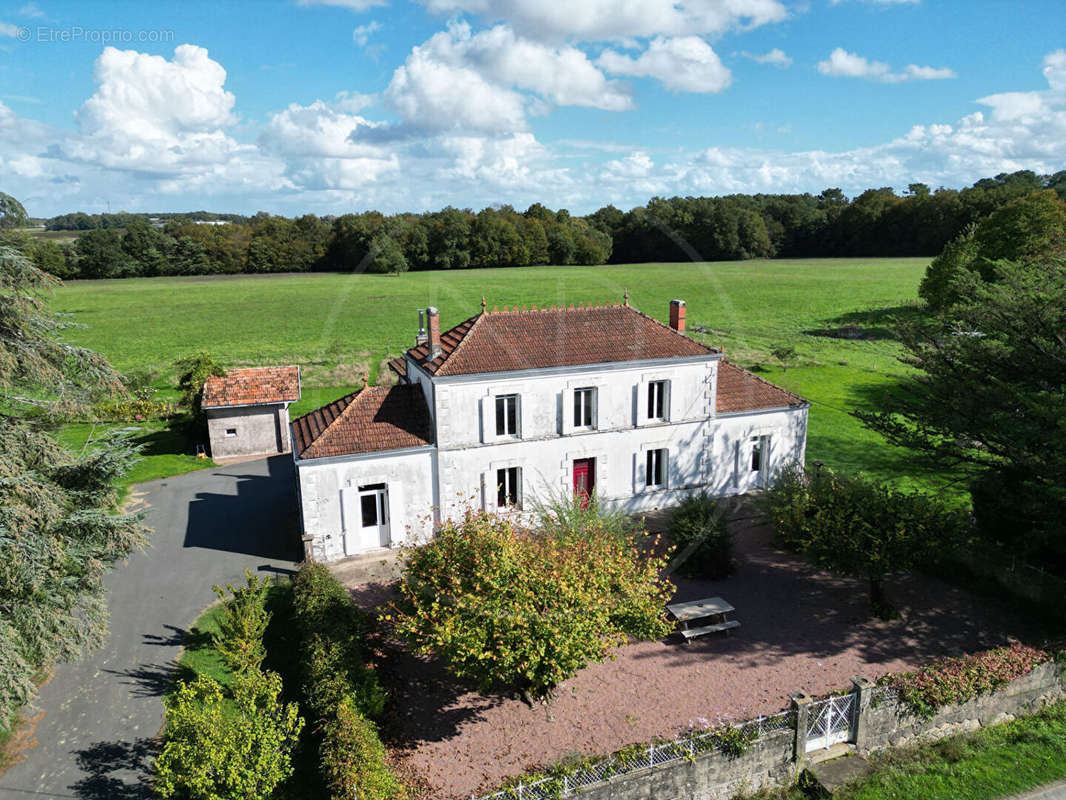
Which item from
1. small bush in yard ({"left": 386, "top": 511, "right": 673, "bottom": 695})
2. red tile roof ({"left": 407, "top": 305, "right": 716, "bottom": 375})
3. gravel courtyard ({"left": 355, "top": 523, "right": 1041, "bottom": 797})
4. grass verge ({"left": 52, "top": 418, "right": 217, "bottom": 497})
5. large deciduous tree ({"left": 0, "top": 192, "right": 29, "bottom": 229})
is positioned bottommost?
gravel courtyard ({"left": 355, "top": 523, "right": 1041, "bottom": 797})

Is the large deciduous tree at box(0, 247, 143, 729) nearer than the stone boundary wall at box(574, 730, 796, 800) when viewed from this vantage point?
No

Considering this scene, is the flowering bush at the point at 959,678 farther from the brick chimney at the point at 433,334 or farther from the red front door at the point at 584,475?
the brick chimney at the point at 433,334

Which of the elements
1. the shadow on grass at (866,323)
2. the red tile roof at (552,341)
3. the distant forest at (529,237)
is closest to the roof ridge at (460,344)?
the red tile roof at (552,341)

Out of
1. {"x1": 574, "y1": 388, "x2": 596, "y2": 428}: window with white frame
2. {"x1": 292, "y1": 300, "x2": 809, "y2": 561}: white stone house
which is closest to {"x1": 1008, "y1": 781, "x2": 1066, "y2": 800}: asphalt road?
{"x1": 292, "y1": 300, "x2": 809, "y2": 561}: white stone house

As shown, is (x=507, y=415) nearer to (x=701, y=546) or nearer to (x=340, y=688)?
(x=701, y=546)

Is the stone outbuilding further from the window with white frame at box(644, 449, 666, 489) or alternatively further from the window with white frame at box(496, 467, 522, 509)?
the window with white frame at box(644, 449, 666, 489)

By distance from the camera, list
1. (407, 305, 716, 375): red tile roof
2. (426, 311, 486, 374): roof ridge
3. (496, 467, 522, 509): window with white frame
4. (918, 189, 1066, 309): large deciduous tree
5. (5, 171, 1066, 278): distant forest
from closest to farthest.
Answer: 1. (426, 311, 486, 374): roof ridge
2. (407, 305, 716, 375): red tile roof
3. (496, 467, 522, 509): window with white frame
4. (918, 189, 1066, 309): large deciduous tree
5. (5, 171, 1066, 278): distant forest

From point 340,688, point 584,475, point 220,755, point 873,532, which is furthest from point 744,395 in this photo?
point 220,755
